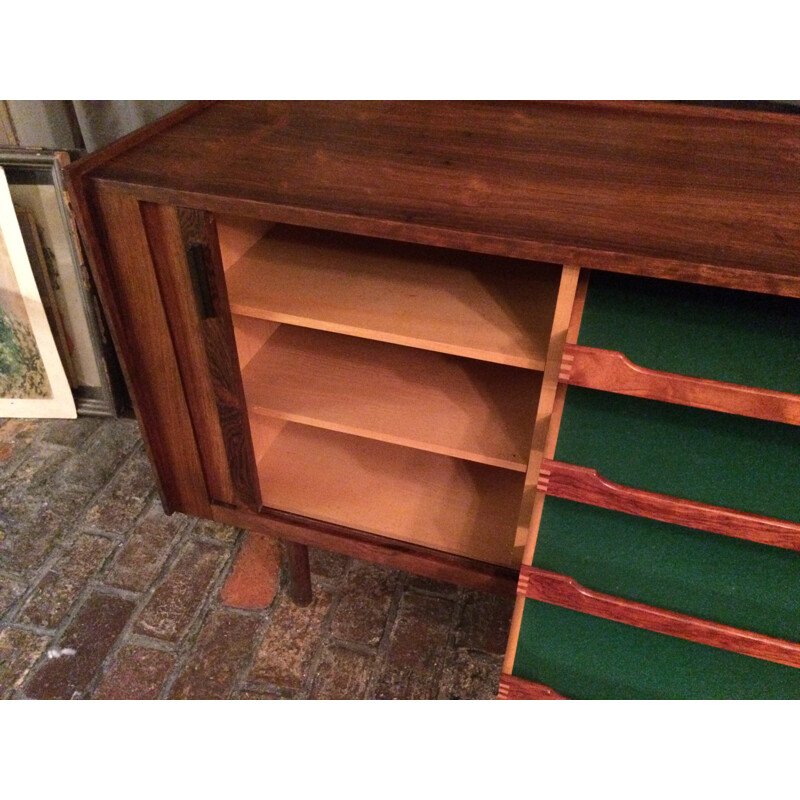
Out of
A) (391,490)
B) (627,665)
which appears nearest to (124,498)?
(391,490)

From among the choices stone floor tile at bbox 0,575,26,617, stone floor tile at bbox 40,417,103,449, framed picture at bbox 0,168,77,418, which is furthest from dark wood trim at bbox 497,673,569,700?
framed picture at bbox 0,168,77,418

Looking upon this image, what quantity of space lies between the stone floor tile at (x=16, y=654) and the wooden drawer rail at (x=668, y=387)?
48.2 inches

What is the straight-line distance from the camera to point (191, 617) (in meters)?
1.47

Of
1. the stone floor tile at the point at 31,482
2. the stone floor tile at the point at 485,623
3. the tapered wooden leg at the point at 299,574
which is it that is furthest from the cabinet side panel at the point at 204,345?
the stone floor tile at the point at 31,482

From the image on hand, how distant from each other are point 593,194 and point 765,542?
49cm

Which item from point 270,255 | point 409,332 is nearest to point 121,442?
point 270,255

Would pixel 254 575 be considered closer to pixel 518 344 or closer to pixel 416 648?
pixel 416 648

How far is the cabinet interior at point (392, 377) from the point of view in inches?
40.8

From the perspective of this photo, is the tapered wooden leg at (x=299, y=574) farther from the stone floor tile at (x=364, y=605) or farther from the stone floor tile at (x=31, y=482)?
the stone floor tile at (x=31, y=482)

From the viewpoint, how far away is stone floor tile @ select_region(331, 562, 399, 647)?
56.8 inches

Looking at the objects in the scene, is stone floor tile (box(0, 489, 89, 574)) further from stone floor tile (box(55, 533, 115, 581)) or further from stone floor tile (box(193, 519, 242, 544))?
stone floor tile (box(193, 519, 242, 544))

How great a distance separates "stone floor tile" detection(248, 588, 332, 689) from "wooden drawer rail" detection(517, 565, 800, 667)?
0.59 meters

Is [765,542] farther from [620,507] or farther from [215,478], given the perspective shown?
[215,478]

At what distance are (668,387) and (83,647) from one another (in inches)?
49.3
